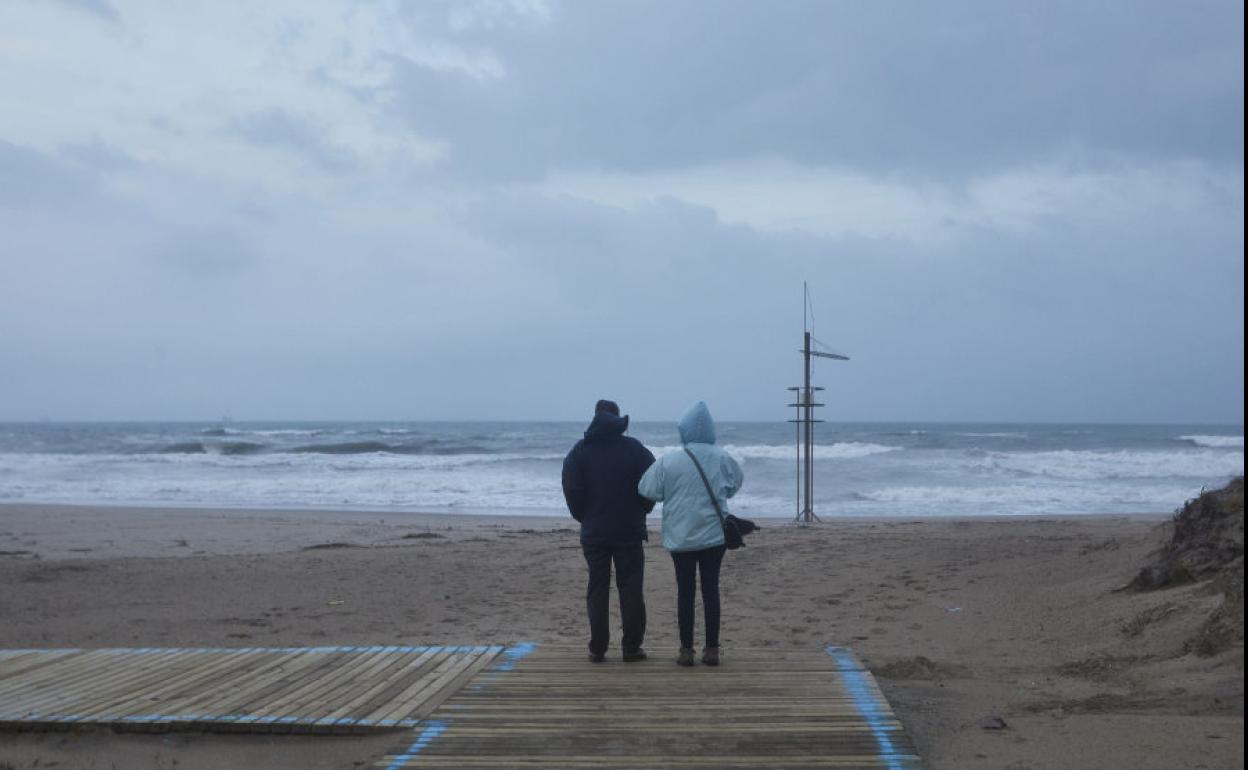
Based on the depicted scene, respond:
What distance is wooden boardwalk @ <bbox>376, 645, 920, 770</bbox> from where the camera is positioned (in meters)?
4.56

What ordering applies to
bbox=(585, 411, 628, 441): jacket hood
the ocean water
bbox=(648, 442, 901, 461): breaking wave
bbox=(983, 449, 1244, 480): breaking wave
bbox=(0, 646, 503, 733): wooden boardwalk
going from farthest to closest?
bbox=(648, 442, 901, 461): breaking wave → bbox=(983, 449, 1244, 480): breaking wave → the ocean water → bbox=(585, 411, 628, 441): jacket hood → bbox=(0, 646, 503, 733): wooden boardwalk

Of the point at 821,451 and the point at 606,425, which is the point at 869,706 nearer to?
the point at 606,425

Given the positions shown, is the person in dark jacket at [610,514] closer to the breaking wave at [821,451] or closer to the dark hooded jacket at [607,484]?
the dark hooded jacket at [607,484]

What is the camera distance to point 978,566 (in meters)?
11.4

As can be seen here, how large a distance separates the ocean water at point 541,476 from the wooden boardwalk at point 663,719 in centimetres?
1532

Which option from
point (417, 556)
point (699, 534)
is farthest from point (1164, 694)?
point (417, 556)

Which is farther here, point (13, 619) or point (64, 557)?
point (64, 557)

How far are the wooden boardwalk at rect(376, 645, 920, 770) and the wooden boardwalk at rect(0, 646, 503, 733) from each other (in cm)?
32

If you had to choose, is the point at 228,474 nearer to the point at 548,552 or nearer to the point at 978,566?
the point at 548,552

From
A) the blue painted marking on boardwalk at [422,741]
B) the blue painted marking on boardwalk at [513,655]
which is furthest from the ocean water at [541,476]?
the blue painted marking on boardwalk at [422,741]

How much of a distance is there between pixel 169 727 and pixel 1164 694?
5.32 meters

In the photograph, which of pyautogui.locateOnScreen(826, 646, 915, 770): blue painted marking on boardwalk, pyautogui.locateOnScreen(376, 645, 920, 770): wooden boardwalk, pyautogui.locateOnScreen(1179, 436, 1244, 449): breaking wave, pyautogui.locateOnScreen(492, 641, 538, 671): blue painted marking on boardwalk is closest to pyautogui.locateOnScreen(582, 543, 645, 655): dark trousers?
pyautogui.locateOnScreen(376, 645, 920, 770): wooden boardwalk

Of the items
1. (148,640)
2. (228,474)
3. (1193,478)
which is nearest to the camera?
(148,640)

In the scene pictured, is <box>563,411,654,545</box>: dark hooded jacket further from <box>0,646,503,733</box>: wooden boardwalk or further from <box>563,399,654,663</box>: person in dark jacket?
<box>0,646,503,733</box>: wooden boardwalk
